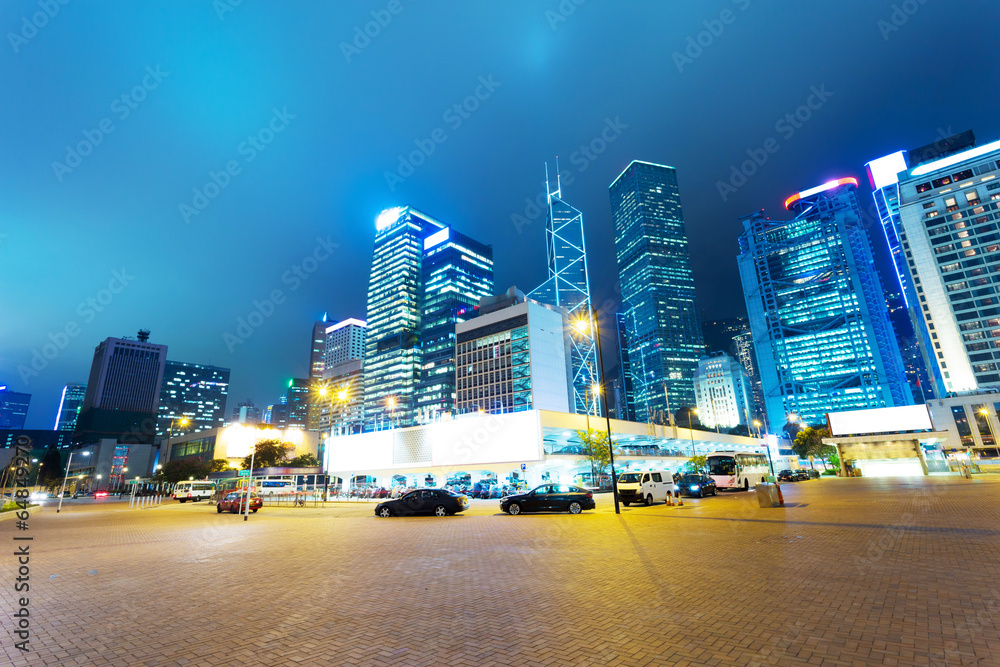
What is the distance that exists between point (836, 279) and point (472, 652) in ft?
696

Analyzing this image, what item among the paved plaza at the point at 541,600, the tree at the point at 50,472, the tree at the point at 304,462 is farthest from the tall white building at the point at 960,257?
the tree at the point at 50,472

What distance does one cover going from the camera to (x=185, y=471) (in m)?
84.6

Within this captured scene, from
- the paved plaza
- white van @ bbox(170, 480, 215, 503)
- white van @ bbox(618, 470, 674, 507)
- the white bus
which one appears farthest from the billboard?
white van @ bbox(170, 480, 215, 503)

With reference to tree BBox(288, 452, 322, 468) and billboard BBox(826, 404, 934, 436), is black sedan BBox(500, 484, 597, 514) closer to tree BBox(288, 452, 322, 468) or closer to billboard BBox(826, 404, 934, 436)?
billboard BBox(826, 404, 934, 436)

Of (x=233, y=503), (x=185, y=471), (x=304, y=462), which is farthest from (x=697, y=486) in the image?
(x=185, y=471)

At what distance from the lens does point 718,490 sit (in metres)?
37.6

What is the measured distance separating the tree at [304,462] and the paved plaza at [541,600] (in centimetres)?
8241

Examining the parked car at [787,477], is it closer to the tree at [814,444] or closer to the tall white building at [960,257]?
the tree at [814,444]

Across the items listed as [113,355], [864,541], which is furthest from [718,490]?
[113,355]

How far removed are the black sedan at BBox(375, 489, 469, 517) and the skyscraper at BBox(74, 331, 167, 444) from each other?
17776cm

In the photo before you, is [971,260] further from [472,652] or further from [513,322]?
[472,652]

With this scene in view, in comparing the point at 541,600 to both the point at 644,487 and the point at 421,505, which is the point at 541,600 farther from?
the point at 644,487

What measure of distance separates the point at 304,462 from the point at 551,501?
8061 centimetres

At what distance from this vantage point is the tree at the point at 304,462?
8850cm
